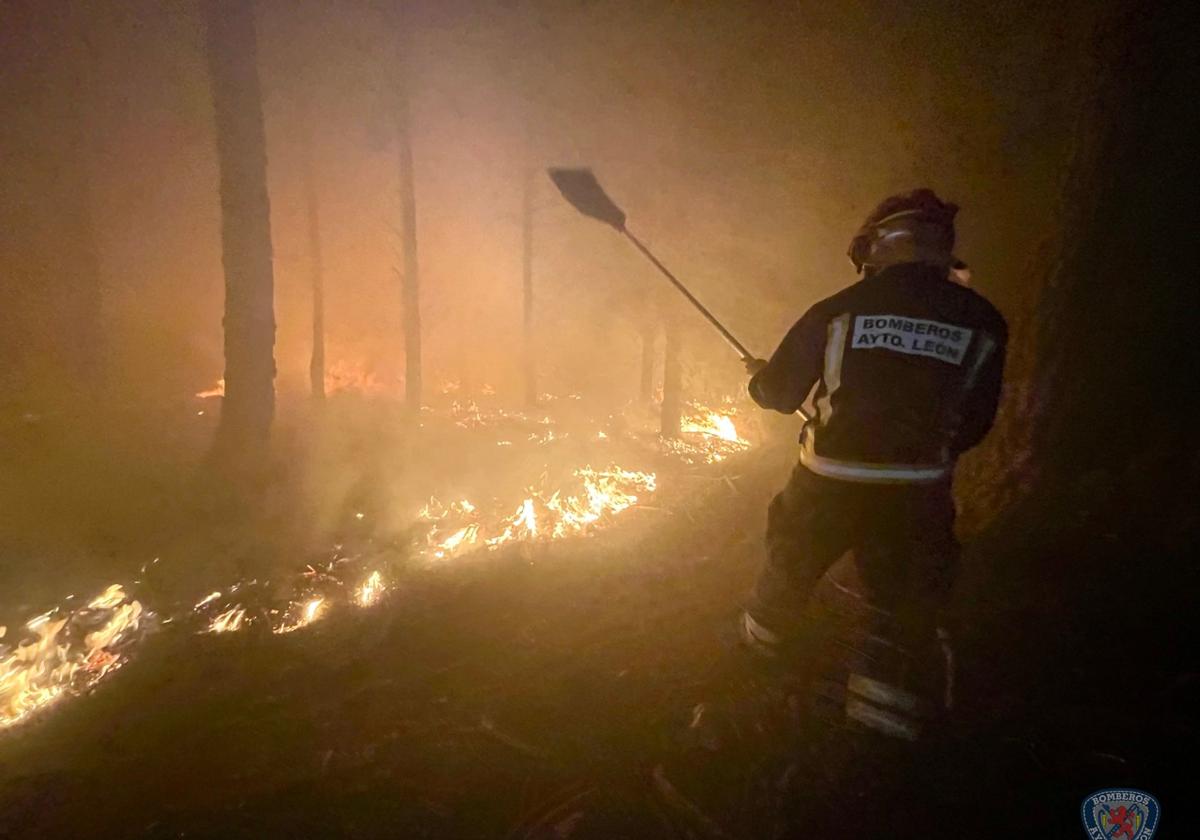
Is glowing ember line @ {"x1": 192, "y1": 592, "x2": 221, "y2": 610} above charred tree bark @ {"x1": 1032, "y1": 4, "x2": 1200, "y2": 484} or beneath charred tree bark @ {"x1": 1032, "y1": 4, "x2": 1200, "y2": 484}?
beneath

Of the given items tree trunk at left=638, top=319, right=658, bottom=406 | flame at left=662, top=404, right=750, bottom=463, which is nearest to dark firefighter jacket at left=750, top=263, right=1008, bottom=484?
flame at left=662, top=404, right=750, bottom=463

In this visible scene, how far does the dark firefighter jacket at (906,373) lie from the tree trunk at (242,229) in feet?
22.5

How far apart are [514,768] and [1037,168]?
5.33 m

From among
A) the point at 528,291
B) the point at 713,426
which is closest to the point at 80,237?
the point at 528,291

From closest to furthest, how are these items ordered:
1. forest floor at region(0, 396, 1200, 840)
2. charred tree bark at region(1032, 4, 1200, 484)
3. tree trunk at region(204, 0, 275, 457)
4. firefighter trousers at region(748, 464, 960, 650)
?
1. forest floor at region(0, 396, 1200, 840)
2. firefighter trousers at region(748, 464, 960, 650)
3. charred tree bark at region(1032, 4, 1200, 484)
4. tree trunk at region(204, 0, 275, 457)

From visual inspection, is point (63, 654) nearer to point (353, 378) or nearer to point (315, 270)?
point (315, 270)

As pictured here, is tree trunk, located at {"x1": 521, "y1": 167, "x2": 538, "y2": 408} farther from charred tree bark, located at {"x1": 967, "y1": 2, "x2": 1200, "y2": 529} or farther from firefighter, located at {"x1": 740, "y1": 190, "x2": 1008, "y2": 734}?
firefighter, located at {"x1": 740, "y1": 190, "x2": 1008, "y2": 734}

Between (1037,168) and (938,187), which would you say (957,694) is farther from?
(938,187)

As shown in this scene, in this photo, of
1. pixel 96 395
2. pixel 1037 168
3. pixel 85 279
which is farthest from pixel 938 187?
pixel 85 279

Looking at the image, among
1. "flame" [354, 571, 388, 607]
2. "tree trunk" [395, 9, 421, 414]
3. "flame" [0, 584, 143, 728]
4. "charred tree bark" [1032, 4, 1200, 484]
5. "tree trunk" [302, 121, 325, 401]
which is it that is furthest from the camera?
"tree trunk" [302, 121, 325, 401]

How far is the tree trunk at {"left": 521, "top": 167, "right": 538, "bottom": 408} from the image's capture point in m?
16.5

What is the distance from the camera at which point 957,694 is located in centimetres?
330

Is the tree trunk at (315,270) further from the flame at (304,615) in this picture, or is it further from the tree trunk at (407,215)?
the flame at (304,615)

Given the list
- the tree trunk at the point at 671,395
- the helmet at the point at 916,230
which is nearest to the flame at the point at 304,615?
the helmet at the point at 916,230
